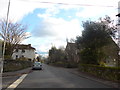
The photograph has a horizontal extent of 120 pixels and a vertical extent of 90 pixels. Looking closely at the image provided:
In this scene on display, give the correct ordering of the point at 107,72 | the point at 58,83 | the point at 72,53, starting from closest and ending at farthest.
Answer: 1. the point at 58,83
2. the point at 107,72
3. the point at 72,53


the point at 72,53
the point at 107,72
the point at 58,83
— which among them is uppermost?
the point at 72,53

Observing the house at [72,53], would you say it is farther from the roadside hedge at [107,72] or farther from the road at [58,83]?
the road at [58,83]

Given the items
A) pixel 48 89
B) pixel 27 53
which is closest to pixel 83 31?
pixel 48 89

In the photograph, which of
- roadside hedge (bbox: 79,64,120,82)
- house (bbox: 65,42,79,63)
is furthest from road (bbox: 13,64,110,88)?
house (bbox: 65,42,79,63)

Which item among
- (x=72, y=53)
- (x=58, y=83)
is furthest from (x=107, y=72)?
(x=72, y=53)

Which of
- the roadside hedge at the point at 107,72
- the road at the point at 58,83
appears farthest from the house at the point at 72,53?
the road at the point at 58,83

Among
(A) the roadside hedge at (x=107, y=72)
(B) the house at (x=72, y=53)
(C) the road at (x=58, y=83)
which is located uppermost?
(B) the house at (x=72, y=53)

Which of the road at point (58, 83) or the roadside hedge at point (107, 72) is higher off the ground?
the roadside hedge at point (107, 72)

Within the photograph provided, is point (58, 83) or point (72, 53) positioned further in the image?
point (72, 53)

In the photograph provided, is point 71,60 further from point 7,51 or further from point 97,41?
point 97,41

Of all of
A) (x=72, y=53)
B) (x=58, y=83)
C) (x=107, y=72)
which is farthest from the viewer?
(x=72, y=53)

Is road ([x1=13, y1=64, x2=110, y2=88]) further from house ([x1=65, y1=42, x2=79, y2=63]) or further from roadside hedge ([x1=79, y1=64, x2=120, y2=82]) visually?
house ([x1=65, y1=42, x2=79, y2=63])

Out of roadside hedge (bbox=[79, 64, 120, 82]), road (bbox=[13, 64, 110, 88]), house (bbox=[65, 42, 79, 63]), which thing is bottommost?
road (bbox=[13, 64, 110, 88])

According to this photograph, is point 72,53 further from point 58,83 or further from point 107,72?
point 58,83
